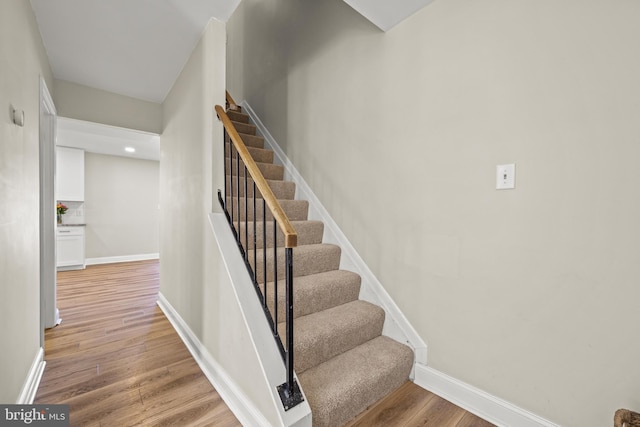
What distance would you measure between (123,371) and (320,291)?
4.77 feet

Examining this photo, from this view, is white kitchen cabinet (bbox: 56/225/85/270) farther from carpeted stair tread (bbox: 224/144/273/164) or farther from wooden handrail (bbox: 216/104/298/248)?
wooden handrail (bbox: 216/104/298/248)

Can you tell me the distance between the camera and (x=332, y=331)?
1.65m

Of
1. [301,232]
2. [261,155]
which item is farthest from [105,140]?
[301,232]

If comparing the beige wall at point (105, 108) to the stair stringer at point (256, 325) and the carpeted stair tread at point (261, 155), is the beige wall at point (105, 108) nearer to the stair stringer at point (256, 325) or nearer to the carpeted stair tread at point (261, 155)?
the carpeted stair tread at point (261, 155)

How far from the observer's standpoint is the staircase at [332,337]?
1.42 metres

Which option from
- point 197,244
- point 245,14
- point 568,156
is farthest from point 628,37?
point 245,14

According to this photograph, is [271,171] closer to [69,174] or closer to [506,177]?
[506,177]

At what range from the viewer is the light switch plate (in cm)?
137

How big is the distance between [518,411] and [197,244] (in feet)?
7.11

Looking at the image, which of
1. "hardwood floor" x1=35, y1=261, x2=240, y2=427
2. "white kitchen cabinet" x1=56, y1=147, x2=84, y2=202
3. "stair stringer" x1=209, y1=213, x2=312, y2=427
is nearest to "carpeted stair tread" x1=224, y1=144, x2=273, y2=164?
"stair stringer" x1=209, y1=213, x2=312, y2=427

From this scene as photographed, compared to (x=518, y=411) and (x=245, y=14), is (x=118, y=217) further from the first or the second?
(x=518, y=411)

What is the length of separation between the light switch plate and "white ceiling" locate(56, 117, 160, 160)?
3994 millimetres

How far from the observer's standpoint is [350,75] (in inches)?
88.9

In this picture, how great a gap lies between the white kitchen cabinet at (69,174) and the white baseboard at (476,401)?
659 centimetres
